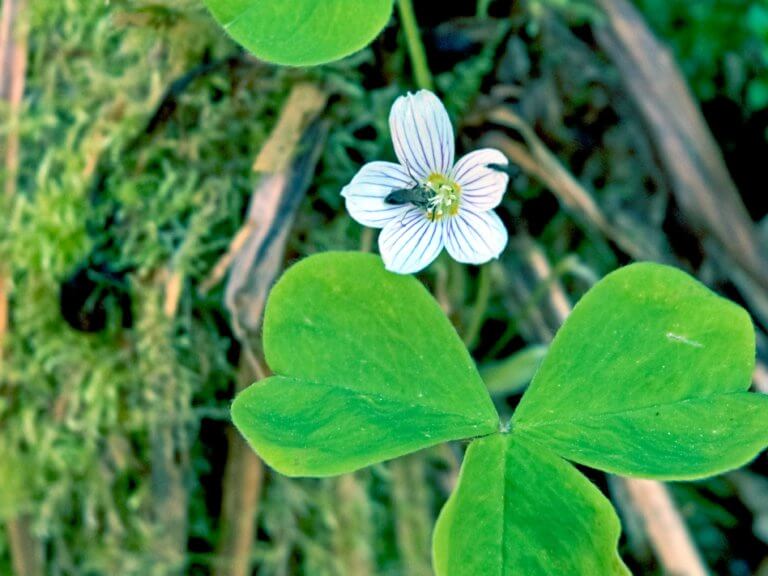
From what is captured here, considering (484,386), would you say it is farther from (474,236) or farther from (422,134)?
(422,134)

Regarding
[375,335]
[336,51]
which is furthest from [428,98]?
[375,335]

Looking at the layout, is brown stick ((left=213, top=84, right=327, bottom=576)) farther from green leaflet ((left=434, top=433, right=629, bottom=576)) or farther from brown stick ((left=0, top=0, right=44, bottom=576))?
green leaflet ((left=434, top=433, right=629, bottom=576))

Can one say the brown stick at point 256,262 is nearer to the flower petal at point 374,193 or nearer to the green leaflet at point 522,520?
the flower petal at point 374,193

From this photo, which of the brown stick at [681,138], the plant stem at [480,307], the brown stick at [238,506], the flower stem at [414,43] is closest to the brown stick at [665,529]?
the plant stem at [480,307]

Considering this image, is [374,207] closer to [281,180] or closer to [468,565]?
[281,180]

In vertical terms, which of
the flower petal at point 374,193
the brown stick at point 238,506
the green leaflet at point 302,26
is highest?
the green leaflet at point 302,26

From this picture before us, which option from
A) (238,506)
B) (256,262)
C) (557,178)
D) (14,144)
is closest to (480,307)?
(557,178)
